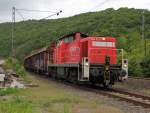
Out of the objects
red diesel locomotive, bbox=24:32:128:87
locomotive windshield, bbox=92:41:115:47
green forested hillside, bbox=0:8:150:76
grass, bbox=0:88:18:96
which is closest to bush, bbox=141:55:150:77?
green forested hillside, bbox=0:8:150:76

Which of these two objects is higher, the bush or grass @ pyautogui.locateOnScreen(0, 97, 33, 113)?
the bush

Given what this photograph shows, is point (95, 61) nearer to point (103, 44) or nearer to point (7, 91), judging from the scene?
point (103, 44)

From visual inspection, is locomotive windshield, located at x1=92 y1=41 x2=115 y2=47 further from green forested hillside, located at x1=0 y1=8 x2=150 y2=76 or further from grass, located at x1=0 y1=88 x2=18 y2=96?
green forested hillside, located at x1=0 y1=8 x2=150 y2=76

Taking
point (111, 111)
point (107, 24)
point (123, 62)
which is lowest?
point (111, 111)

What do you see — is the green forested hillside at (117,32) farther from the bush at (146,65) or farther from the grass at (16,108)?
the grass at (16,108)

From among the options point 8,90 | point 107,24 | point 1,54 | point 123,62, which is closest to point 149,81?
point 123,62

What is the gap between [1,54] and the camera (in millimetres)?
113062

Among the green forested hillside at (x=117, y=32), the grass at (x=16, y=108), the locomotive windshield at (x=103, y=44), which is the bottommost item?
the grass at (x=16, y=108)

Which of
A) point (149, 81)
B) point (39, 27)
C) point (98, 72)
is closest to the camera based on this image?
point (98, 72)

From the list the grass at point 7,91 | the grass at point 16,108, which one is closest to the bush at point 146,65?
the grass at point 7,91

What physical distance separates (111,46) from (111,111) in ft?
38.2

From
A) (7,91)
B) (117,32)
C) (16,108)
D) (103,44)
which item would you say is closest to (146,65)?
(103,44)

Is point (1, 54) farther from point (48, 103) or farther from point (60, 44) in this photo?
point (48, 103)

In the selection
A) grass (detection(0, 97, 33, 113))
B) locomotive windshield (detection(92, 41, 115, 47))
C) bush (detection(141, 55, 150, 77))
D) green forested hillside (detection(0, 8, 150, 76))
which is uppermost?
green forested hillside (detection(0, 8, 150, 76))
